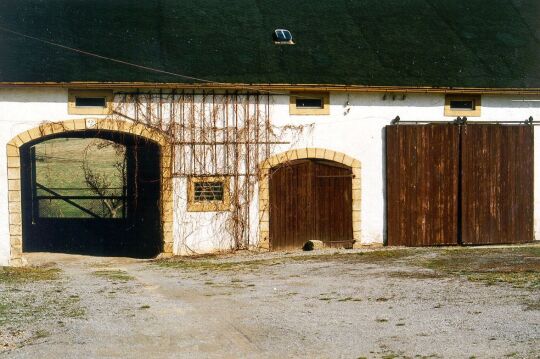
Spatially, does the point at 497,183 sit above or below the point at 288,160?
below

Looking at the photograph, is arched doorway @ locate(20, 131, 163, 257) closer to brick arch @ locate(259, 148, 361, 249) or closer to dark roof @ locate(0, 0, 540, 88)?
dark roof @ locate(0, 0, 540, 88)

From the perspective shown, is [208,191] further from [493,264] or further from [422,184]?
[493,264]

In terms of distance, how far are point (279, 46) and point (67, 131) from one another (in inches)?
224

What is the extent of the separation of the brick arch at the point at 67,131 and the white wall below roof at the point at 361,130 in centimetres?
21

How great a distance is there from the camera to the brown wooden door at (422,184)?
19.9m

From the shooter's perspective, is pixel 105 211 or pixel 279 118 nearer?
pixel 279 118

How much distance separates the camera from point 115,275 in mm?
16156

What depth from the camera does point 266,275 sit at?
1545 centimetres

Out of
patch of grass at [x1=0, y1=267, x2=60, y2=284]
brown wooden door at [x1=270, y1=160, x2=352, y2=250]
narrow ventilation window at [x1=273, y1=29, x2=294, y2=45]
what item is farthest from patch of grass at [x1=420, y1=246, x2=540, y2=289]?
patch of grass at [x1=0, y1=267, x2=60, y2=284]

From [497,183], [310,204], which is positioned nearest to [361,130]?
[310,204]

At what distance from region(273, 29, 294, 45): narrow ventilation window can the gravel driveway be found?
6.04m

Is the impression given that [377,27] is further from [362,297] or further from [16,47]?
[362,297]

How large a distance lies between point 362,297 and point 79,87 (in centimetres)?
893

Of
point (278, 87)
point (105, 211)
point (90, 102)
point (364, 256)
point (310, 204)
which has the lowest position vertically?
point (364, 256)
